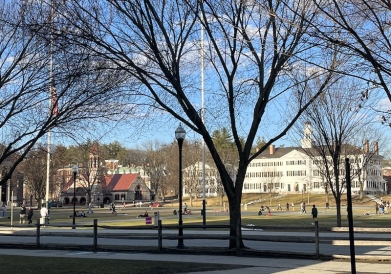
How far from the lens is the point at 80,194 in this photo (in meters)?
127

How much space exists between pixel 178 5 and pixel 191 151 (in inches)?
3281

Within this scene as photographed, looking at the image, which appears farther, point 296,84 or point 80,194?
point 80,194

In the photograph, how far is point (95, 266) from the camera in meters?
14.4

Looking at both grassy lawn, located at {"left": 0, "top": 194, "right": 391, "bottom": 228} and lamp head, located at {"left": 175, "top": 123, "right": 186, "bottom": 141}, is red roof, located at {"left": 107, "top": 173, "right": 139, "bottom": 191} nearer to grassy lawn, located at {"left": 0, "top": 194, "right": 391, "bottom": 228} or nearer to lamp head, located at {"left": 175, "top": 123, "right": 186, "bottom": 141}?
grassy lawn, located at {"left": 0, "top": 194, "right": 391, "bottom": 228}

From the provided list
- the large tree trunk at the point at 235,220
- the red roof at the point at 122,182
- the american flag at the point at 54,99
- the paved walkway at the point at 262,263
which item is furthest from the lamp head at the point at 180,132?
the red roof at the point at 122,182

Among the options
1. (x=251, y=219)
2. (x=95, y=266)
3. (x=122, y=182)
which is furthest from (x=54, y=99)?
(x=122, y=182)

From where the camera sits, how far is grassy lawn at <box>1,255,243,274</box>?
1338cm

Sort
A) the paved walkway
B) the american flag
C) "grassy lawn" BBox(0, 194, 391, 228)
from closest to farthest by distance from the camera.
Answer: the paved walkway < the american flag < "grassy lawn" BBox(0, 194, 391, 228)

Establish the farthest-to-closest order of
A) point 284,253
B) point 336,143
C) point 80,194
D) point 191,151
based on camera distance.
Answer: point 80,194
point 191,151
point 336,143
point 284,253

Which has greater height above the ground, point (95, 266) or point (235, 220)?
point (235, 220)

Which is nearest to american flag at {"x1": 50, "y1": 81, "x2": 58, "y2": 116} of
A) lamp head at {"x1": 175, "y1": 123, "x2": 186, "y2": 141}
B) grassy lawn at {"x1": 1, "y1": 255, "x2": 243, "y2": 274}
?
grassy lawn at {"x1": 1, "y1": 255, "x2": 243, "y2": 274}

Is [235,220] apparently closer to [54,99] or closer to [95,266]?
[95,266]

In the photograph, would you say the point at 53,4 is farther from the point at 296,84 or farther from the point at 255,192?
the point at 255,192

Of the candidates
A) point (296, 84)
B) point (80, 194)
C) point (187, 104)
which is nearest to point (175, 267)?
point (187, 104)
